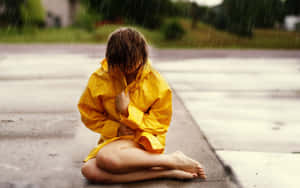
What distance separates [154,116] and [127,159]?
13.9 inches

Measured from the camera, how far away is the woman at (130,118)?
2217 mm

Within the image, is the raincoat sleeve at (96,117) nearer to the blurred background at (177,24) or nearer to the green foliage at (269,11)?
the blurred background at (177,24)

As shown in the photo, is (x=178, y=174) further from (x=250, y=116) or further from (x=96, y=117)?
(x=250, y=116)

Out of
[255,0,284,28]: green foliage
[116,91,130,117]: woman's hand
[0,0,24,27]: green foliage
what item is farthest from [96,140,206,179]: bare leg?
[0,0,24,27]: green foliage

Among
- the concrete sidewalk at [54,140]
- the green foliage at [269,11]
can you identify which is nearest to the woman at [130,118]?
the concrete sidewalk at [54,140]

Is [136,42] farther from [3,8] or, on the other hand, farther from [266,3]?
[3,8]

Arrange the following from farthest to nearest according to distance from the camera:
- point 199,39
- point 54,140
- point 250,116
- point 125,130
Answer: point 199,39
point 250,116
point 54,140
point 125,130

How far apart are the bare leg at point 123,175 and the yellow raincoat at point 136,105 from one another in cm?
18

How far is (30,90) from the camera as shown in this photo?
5.75 meters

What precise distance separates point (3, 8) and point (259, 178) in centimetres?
2474

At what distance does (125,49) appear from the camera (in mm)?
2146

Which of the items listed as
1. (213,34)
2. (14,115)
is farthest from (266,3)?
(14,115)

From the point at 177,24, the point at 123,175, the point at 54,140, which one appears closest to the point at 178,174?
the point at 123,175

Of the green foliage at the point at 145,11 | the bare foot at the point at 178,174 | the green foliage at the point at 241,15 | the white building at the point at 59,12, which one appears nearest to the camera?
the bare foot at the point at 178,174
